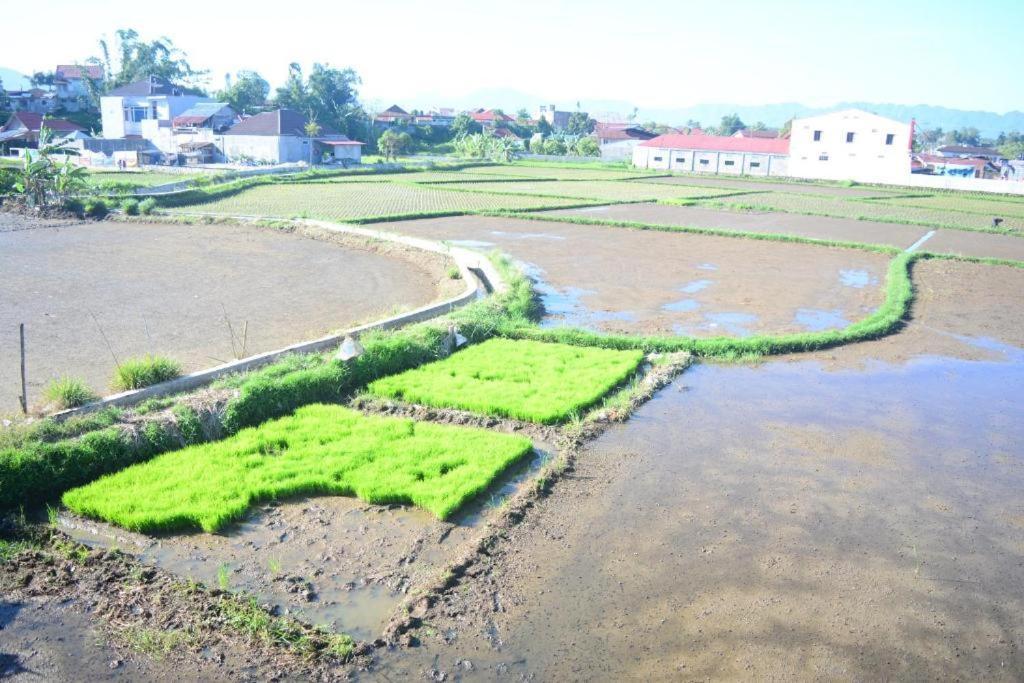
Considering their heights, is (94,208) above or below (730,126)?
below

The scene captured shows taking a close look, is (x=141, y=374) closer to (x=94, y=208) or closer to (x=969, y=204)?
(x=94, y=208)

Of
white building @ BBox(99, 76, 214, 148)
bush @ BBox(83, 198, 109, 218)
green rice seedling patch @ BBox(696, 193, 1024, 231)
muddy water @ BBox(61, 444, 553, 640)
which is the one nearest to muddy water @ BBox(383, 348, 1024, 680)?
muddy water @ BBox(61, 444, 553, 640)

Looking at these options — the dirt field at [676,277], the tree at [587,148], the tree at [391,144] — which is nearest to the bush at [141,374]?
the dirt field at [676,277]

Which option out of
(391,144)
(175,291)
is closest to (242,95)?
(391,144)

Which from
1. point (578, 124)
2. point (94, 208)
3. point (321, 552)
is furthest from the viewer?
point (578, 124)

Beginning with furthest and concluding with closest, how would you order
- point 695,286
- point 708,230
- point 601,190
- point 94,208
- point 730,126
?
point 730,126 < point 601,190 < point 708,230 < point 94,208 < point 695,286

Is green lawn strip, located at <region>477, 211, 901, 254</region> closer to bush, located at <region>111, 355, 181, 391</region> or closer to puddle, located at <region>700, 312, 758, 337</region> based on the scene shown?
puddle, located at <region>700, 312, 758, 337</region>
